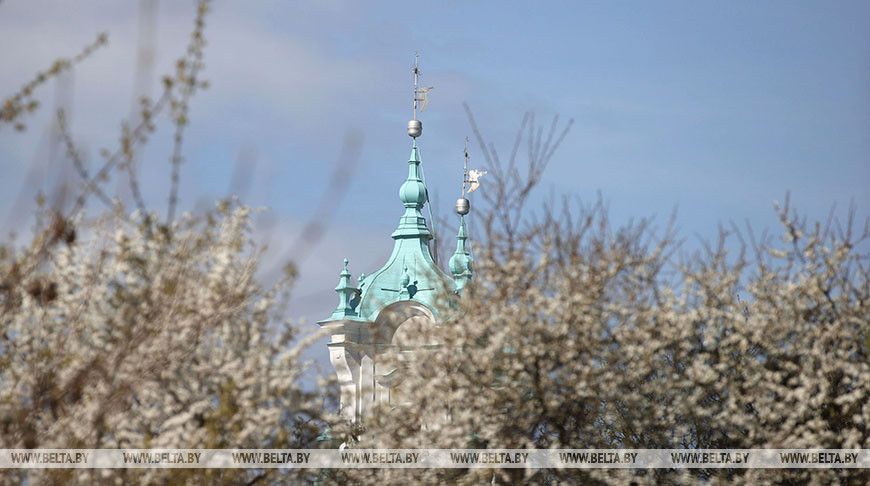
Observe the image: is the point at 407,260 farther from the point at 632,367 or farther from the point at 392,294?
the point at 632,367

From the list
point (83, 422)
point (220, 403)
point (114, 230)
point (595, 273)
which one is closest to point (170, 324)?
point (83, 422)

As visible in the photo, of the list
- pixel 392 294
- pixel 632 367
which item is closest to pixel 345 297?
pixel 392 294

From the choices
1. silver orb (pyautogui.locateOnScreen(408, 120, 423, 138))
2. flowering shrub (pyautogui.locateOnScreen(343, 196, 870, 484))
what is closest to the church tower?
silver orb (pyautogui.locateOnScreen(408, 120, 423, 138))

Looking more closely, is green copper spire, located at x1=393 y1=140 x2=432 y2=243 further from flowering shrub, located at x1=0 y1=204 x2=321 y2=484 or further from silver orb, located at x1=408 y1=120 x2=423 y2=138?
flowering shrub, located at x1=0 y1=204 x2=321 y2=484

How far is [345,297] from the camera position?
987 inches

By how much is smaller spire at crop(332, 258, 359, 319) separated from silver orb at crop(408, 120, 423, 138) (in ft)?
10.8

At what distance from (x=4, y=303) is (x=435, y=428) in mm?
5182

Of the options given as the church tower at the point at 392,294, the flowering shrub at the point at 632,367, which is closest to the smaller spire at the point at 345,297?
the church tower at the point at 392,294

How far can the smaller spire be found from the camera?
24750 mm

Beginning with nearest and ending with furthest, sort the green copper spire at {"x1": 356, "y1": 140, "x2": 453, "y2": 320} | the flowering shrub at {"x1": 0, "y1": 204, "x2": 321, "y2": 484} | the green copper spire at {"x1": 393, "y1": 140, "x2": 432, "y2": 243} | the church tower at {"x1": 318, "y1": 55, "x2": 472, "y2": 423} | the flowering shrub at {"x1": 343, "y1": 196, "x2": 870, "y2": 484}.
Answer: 1. the flowering shrub at {"x1": 0, "y1": 204, "x2": 321, "y2": 484}
2. the flowering shrub at {"x1": 343, "y1": 196, "x2": 870, "y2": 484}
3. the church tower at {"x1": 318, "y1": 55, "x2": 472, "y2": 423}
4. the green copper spire at {"x1": 356, "y1": 140, "x2": 453, "y2": 320}
5. the green copper spire at {"x1": 393, "y1": 140, "x2": 432, "y2": 243}

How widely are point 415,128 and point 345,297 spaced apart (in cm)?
424

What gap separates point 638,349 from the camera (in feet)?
42.4

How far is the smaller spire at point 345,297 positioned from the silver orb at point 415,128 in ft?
10.8

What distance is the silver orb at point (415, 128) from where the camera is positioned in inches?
1032
